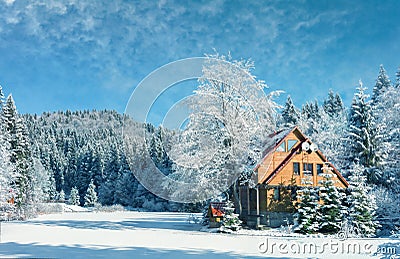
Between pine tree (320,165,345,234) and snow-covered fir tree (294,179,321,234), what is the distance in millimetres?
326

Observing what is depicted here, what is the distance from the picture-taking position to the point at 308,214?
19750 millimetres

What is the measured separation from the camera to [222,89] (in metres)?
21.9

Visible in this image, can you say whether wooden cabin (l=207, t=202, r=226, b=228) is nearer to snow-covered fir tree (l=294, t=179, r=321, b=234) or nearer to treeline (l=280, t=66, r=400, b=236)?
snow-covered fir tree (l=294, t=179, r=321, b=234)

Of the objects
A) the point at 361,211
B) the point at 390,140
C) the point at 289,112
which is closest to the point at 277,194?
the point at 361,211

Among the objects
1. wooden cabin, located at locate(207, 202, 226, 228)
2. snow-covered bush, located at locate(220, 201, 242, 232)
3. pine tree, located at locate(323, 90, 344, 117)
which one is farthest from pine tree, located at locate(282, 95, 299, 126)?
snow-covered bush, located at locate(220, 201, 242, 232)

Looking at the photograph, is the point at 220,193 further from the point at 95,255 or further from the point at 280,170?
the point at 95,255

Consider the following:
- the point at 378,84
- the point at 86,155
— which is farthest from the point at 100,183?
Result: the point at 378,84

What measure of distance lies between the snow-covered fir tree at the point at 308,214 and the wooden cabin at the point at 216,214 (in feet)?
13.6

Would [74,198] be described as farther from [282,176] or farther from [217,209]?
[282,176]

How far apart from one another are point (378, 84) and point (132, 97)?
103 feet

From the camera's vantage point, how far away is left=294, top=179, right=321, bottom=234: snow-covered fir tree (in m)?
19.4

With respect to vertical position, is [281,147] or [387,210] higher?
[281,147]

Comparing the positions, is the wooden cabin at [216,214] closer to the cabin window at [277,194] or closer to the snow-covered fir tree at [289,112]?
the cabin window at [277,194]

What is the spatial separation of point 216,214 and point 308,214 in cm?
505
